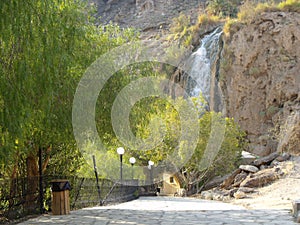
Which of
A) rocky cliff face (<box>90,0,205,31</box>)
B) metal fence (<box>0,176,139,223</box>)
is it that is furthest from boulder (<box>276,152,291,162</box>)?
rocky cliff face (<box>90,0,205,31</box>)

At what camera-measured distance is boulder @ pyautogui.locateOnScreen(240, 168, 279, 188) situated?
1633 centimetres

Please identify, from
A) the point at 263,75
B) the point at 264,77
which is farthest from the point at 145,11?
the point at 264,77

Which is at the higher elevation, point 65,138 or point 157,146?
point 157,146

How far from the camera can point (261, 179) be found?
1647cm

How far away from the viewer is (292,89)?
25656 mm

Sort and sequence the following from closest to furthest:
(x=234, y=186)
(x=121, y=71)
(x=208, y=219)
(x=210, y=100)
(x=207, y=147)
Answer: (x=208, y=219) < (x=121, y=71) < (x=234, y=186) < (x=207, y=147) < (x=210, y=100)

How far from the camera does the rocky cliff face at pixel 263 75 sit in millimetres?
25891

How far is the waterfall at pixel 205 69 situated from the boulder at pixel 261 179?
13197 mm

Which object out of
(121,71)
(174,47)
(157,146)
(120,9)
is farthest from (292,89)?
(120,9)

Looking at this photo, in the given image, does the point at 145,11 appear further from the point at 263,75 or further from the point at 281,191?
the point at 281,191

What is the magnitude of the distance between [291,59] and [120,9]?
35019 mm

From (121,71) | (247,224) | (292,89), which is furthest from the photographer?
(292,89)

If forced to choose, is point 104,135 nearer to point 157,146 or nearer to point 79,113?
point 79,113

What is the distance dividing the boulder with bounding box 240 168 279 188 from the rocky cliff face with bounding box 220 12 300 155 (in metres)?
8.18
